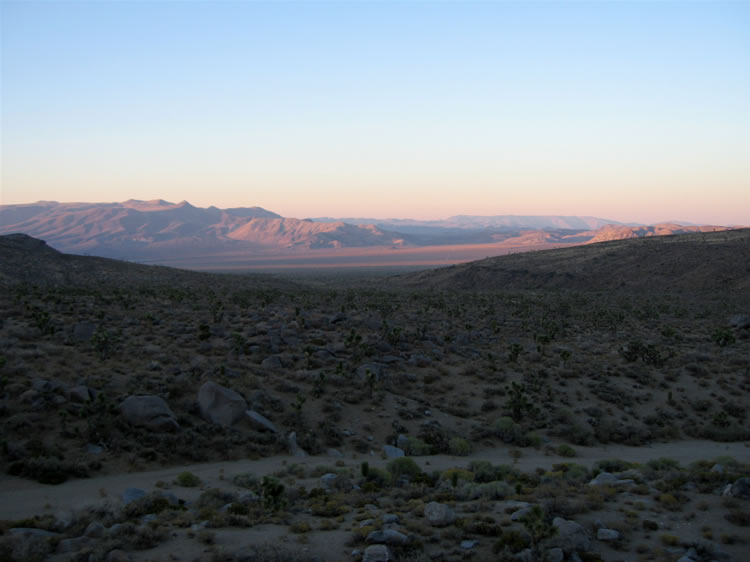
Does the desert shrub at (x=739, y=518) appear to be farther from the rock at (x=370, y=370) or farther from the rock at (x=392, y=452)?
the rock at (x=370, y=370)

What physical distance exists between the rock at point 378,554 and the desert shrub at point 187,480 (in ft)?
16.5

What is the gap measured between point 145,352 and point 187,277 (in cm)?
4091

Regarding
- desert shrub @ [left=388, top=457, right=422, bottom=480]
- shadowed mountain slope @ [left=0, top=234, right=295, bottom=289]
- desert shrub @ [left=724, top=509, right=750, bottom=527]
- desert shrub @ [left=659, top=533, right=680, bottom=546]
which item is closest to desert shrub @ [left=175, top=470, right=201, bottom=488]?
desert shrub @ [left=388, top=457, right=422, bottom=480]

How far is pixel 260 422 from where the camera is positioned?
1395cm

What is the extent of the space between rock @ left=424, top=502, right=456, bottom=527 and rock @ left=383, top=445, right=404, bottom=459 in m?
4.56

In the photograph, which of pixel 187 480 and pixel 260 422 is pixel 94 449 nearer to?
pixel 187 480

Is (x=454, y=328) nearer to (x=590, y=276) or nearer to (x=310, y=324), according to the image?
(x=310, y=324)

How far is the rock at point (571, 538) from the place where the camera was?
744cm

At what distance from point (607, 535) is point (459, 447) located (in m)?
6.23

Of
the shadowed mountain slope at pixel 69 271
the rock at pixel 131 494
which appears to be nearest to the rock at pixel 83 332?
the rock at pixel 131 494

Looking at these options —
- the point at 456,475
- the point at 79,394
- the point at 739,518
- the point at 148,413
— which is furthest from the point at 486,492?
the point at 79,394

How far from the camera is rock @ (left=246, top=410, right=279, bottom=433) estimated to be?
13938 millimetres

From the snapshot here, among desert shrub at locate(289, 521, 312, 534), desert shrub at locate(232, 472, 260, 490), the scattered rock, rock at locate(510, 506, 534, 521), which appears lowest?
desert shrub at locate(232, 472, 260, 490)

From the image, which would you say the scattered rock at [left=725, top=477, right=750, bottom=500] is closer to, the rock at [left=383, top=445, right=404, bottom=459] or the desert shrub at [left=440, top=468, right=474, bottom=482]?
the desert shrub at [left=440, top=468, right=474, bottom=482]
